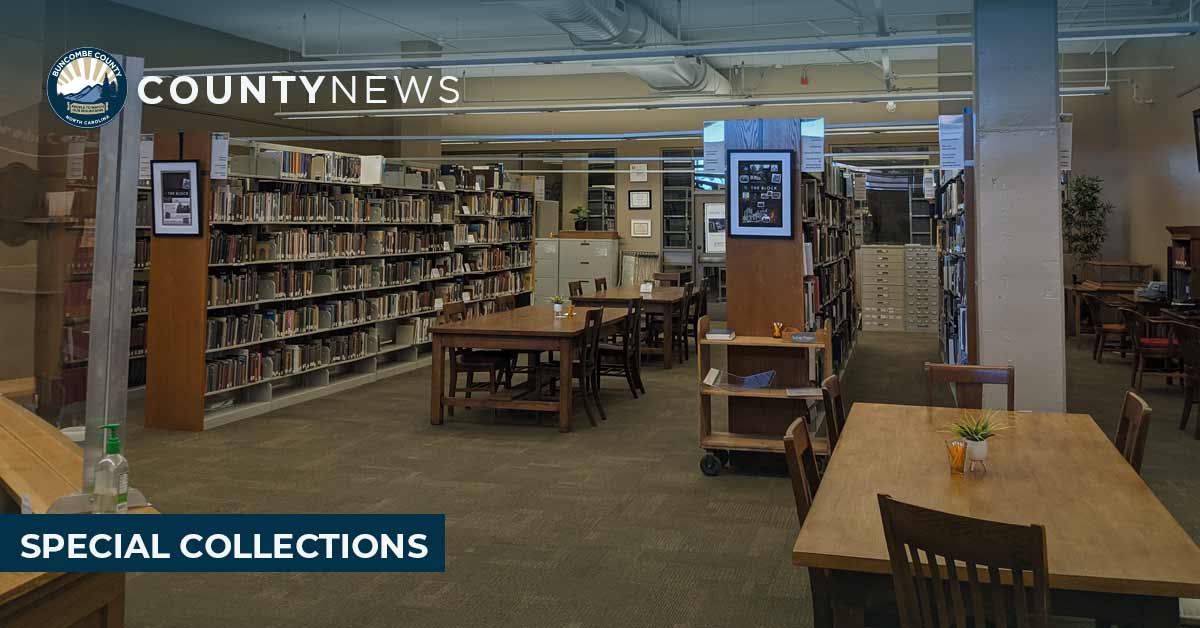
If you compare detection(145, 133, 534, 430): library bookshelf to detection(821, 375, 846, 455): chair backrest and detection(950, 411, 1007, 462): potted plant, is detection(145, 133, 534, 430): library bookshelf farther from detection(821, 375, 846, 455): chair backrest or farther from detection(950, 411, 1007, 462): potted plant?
detection(950, 411, 1007, 462): potted plant

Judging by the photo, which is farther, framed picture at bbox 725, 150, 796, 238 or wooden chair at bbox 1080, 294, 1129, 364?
wooden chair at bbox 1080, 294, 1129, 364

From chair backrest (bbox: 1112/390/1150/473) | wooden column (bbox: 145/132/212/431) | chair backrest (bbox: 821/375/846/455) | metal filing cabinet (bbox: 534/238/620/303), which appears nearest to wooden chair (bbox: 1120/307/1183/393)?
chair backrest (bbox: 1112/390/1150/473)

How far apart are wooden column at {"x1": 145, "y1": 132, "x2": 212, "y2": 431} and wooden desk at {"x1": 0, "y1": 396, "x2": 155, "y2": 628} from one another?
13.8 ft

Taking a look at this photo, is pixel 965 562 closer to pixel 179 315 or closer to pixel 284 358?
pixel 179 315

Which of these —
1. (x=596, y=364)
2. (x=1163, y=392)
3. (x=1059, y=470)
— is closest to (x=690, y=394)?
(x=596, y=364)

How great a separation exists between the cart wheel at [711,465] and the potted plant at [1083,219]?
10153 millimetres

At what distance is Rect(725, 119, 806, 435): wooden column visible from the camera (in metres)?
6.28

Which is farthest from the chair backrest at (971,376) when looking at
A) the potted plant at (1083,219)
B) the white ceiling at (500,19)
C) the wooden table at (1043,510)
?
the potted plant at (1083,219)

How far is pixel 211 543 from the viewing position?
3.12 metres

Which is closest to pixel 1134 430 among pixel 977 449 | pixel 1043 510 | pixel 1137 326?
pixel 977 449

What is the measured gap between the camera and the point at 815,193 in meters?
7.60

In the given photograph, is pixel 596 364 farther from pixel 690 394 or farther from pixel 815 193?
pixel 815 193

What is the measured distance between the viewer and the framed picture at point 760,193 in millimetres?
6297

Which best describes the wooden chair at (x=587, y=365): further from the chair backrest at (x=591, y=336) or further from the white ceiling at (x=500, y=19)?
the white ceiling at (x=500, y=19)
